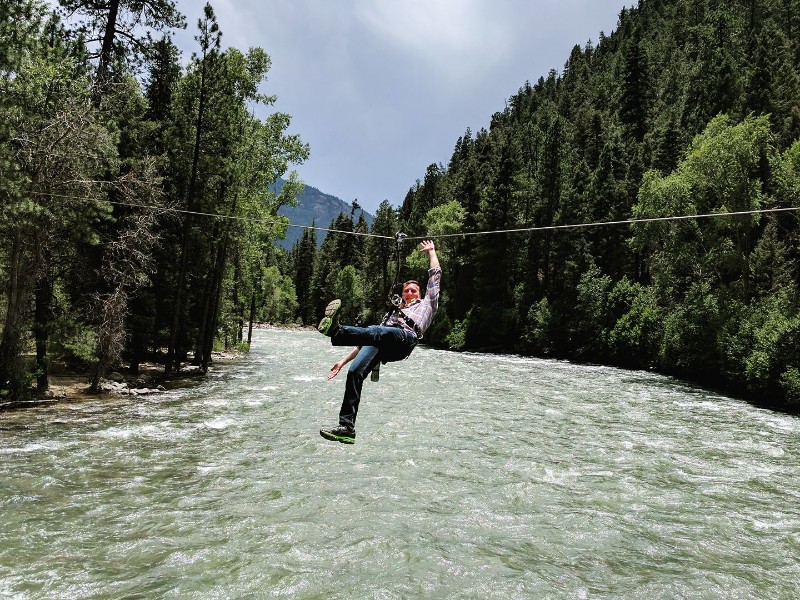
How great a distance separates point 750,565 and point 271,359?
2879 cm

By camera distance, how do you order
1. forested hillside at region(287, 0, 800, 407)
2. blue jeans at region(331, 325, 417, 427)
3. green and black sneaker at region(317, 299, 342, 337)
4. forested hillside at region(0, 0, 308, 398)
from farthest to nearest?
1. forested hillside at region(287, 0, 800, 407)
2. forested hillside at region(0, 0, 308, 398)
3. blue jeans at region(331, 325, 417, 427)
4. green and black sneaker at region(317, 299, 342, 337)

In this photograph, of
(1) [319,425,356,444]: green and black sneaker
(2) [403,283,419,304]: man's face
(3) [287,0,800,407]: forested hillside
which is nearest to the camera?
(1) [319,425,356,444]: green and black sneaker

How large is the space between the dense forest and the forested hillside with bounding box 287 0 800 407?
211 mm

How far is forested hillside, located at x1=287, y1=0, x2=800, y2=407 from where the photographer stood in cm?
2678

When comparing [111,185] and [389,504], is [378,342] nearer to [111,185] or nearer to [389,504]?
[389,504]

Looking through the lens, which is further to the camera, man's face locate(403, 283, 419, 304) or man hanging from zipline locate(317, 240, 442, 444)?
Result: man's face locate(403, 283, 419, 304)

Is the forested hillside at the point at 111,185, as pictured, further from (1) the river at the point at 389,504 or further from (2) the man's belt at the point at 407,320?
(2) the man's belt at the point at 407,320

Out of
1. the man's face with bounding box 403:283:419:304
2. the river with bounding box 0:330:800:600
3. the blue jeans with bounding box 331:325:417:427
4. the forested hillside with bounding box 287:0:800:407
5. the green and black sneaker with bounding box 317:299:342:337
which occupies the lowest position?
the river with bounding box 0:330:800:600

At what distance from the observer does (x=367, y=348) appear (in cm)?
635

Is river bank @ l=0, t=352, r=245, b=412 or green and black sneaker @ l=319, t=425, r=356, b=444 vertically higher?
green and black sneaker @ l=319, t=425, r=356, b=444

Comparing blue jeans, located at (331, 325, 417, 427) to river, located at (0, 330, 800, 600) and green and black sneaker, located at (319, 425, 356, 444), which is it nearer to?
green and black sneaker, located at (319, 425, 356, 444)

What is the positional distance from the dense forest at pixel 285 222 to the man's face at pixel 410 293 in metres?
0.30

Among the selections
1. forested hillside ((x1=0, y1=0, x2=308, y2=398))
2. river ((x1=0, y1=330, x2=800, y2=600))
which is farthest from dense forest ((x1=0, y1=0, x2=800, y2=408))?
river ((x1=0, y1=330, x2=800, y2=600))

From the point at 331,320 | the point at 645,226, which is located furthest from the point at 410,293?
the point at 645,226
